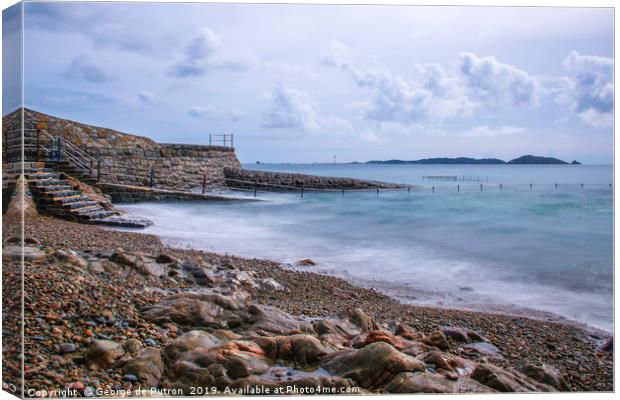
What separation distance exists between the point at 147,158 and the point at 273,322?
14009mm

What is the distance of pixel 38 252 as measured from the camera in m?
4.41

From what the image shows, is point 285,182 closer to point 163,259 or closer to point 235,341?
point 163,259

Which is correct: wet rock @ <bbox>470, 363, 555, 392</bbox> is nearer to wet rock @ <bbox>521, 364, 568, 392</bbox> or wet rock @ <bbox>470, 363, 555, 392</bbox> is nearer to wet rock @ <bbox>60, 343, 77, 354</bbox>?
wet rock @ <bbox>521, 364, 568, 392</bbox>

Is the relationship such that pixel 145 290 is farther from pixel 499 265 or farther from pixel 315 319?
pixel 499 265

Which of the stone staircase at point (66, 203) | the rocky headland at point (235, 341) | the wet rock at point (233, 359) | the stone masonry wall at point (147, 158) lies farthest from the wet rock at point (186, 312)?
the stone masonry wall at point (147, 158)

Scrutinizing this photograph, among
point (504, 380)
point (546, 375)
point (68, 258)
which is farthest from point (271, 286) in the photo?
point (546, 375)

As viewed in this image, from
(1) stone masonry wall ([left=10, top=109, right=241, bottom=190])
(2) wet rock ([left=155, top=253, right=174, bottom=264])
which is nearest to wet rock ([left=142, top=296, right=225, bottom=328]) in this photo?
(2) wet rock ([left=155, top=253, right=174, bottom=264])

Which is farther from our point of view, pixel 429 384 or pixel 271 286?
pixel 271 286

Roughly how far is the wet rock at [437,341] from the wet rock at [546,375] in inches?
23.5

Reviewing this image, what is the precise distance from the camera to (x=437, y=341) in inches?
165

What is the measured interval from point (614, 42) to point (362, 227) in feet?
17.0

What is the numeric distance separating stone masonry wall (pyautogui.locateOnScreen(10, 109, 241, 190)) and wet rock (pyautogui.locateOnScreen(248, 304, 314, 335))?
9.73 meters

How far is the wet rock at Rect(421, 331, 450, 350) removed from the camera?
13.7 ft

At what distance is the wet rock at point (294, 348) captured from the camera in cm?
371
